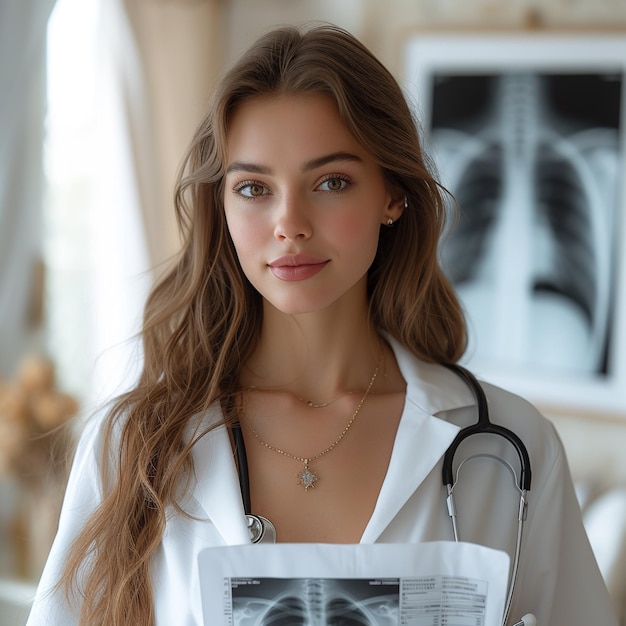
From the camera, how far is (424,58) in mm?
2969

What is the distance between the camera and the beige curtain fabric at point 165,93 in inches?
113

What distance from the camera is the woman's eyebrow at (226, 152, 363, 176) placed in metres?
1.28

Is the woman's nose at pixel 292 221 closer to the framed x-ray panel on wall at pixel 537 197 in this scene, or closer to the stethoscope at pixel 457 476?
the stethoscope at pixel 457 476

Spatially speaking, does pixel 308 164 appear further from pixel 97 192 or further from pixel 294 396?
pixel 97 192

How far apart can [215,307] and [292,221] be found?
30cm

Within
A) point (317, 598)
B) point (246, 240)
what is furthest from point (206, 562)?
point (246, 240)

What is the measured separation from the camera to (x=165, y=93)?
301cm

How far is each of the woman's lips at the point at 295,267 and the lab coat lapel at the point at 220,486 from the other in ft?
0.91

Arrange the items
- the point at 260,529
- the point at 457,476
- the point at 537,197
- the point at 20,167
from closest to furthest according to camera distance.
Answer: the point at 260,529 → the point at 457,476 → the point at 20,167 → the point at 537,197

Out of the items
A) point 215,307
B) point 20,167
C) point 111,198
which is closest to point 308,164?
point 215,307

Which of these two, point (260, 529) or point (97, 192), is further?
point (97, 192)

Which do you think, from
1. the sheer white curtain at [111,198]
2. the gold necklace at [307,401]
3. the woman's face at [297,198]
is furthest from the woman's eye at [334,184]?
the sheer white curtain at [111,198]

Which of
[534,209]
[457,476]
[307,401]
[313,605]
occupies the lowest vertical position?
[313,605]

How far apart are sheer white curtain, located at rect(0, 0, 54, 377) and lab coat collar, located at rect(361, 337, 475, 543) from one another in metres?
1.34
